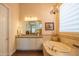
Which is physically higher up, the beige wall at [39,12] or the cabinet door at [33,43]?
the beige wall at [39,12]

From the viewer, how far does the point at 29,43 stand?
5.89 m

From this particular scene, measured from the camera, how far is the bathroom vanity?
19.2 ft

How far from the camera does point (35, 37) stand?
5.91m

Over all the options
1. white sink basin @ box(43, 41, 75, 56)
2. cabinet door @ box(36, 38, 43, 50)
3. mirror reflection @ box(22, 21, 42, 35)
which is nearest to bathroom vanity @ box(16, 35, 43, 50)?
cabinet door @ box(36, 38, 43, 50)

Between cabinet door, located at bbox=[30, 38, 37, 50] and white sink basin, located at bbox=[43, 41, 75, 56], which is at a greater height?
white sink basin, located at bbox=[43, 41, 75, 56]

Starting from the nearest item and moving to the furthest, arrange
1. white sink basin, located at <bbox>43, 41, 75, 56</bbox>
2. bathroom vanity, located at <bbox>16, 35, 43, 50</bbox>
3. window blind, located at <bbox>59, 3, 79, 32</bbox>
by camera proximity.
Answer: white sink basin, located at <bbox>43, 41, 75, 56</bbox>, window blind, located at <bbox>59, 3, 79, 32</bbox>, bathroom vanity, located at <bbox>16, 35, 43, 50</bbox>

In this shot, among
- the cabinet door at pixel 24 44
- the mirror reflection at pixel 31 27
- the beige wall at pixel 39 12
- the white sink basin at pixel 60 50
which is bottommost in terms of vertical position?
the cabinet door at pixel 24 44

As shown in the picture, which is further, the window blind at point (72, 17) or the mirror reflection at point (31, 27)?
the mirror reflection at point (31, 27)

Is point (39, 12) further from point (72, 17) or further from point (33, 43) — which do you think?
point (72, 17)

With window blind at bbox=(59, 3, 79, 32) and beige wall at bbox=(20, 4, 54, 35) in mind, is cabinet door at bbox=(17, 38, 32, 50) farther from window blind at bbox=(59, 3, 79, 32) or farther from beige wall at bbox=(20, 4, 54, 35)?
window blind at bbox=(59, 3, 79, 32)

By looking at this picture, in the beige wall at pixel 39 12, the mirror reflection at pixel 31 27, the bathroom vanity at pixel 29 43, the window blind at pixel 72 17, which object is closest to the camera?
the window blind at pixel 72 17

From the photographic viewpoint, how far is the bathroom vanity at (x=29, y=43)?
5.85 metres

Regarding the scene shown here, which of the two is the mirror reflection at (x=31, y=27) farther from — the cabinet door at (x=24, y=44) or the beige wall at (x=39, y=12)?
the cabinet door at (x=24, y=44)

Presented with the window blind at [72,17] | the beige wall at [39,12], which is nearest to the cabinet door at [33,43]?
the beige wall at [39,12]
